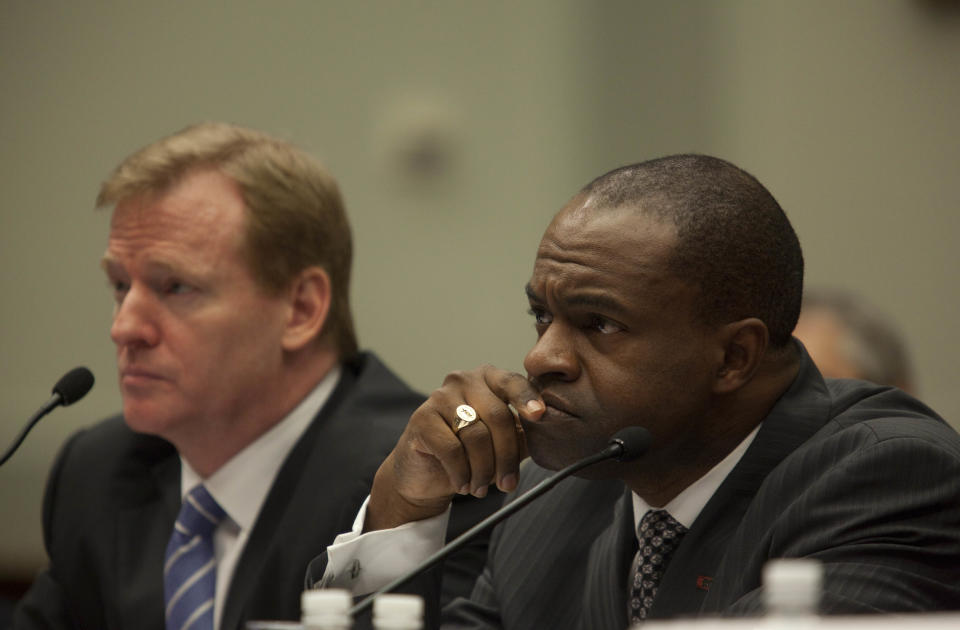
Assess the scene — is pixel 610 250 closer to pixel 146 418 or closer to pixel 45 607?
pixel 146 418

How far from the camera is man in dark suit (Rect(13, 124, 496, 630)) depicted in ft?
8.57

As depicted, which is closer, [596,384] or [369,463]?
[596,384]

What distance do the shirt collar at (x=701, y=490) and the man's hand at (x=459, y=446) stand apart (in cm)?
26

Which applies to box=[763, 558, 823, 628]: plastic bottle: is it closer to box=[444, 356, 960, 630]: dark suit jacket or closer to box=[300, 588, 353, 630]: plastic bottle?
box=[300, 588, 353, 630]: plastic bottle

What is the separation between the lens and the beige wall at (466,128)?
4.82 m

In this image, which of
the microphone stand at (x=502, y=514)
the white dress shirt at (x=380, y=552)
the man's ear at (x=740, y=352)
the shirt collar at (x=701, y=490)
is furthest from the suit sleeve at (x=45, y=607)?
the man's ear at (x=740, y=352)

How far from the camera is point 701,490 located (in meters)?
1.92

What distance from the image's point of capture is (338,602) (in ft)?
3.92

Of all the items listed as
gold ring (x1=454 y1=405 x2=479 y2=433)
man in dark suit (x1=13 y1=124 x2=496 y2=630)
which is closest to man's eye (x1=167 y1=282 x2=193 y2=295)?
man in dark suit (x1=13 y1=124 x2=496 y2=630)

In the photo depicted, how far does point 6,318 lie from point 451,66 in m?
2.16

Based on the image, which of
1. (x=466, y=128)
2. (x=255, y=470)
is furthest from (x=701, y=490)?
(x=466, y=128)

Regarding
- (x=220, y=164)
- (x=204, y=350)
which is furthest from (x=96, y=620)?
(x=220, y=164)

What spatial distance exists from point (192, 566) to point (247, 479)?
0.21 meters

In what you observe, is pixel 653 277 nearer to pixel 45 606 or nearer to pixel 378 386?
pixel 378 386
